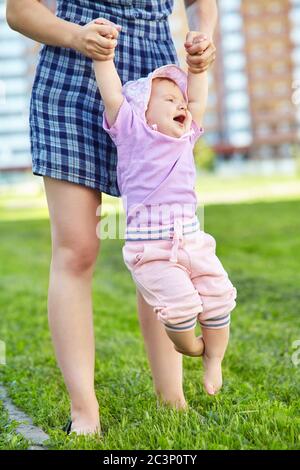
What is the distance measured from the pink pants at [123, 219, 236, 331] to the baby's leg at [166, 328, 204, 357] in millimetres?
14

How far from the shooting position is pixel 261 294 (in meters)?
4.86

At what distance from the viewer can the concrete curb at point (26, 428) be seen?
2.10 meters

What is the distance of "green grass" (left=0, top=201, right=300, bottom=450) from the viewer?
6.59 feet

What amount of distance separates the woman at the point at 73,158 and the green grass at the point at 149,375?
0.71 ft

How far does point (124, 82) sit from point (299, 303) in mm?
2541

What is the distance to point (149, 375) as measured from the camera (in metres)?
2.89

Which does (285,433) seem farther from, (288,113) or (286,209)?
(288,113)

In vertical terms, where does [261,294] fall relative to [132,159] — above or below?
below

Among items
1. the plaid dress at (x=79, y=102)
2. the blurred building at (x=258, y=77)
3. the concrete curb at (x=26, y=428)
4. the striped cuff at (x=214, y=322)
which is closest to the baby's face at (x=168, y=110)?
the plaid dress at (x=79, y=102)

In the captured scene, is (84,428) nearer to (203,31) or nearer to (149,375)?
(149,375)

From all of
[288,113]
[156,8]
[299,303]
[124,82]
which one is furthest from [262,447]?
[288,113]

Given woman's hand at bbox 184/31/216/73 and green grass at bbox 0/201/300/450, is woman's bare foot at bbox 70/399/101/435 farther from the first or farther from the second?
woman's hand at bbox 184/31/216/73

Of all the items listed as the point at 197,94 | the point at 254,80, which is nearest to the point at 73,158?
the point at 197,94

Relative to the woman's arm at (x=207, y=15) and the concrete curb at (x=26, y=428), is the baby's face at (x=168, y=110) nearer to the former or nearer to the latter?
the woman's arm at (x=207, y=15)
